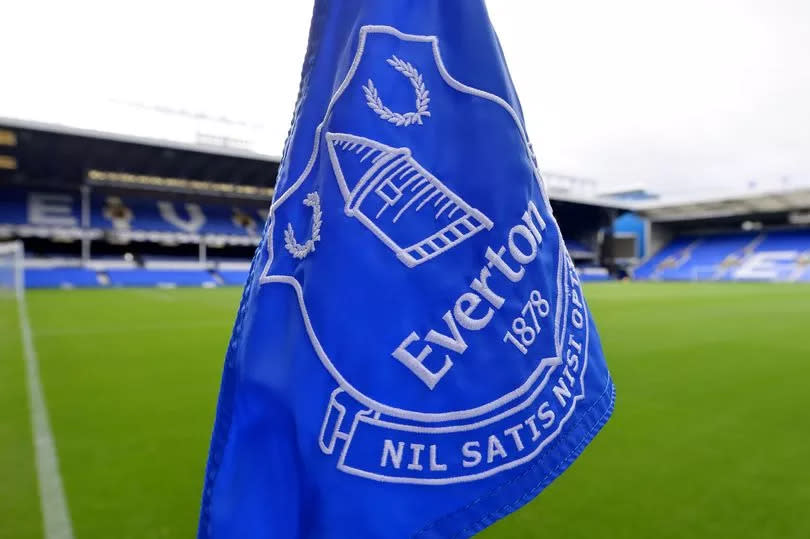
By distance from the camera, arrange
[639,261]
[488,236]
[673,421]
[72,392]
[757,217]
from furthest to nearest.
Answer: [639,261] → [757,217] → [72,392] → [673,421] → [488,236]

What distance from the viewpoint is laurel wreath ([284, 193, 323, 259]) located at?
0.78m

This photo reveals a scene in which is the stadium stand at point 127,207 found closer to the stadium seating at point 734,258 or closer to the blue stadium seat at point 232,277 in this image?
the blue stadium seat at point 232,277

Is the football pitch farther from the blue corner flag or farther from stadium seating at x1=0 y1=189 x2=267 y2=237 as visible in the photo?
stadium seating at x1=0 y1=189 x2=267 y2=237

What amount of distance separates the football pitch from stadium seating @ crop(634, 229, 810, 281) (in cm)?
2874

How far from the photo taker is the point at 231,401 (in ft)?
2.62

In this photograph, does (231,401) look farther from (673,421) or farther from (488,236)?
(673,421)

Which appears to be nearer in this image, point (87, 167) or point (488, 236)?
point (488, 236)

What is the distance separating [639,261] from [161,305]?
34.7 metres

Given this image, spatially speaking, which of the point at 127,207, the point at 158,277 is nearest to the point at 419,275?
the point at 158,277

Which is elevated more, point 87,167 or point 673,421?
point 87,167

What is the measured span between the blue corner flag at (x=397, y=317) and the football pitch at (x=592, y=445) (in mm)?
1376

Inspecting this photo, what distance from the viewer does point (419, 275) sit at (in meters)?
0.76

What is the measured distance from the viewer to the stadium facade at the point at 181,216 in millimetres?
22000

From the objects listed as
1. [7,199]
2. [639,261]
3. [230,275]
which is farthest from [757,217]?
[7,199]
